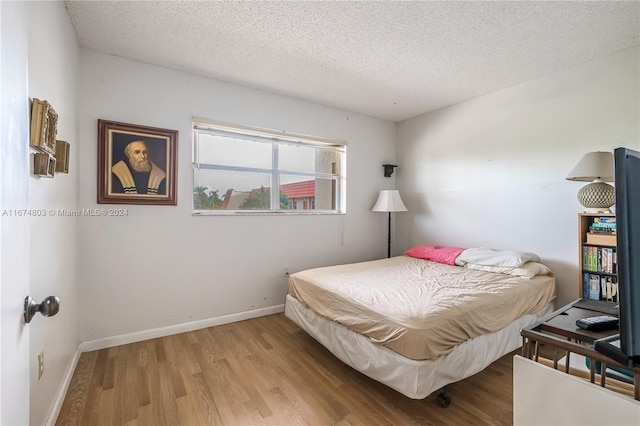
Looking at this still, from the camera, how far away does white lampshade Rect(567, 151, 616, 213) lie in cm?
213

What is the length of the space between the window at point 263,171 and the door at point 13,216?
6.61ft

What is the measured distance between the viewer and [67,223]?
1.97 m

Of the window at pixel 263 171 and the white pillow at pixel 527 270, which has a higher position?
the window at pixel 263 171

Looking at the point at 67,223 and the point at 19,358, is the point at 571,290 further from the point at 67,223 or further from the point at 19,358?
the point at 67,223

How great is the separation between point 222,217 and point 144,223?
69cm

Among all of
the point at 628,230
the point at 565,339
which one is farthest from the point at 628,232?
the point at 565,339

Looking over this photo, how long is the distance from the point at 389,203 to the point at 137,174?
2817 millimetres

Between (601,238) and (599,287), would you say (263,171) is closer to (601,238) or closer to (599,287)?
(601,238)

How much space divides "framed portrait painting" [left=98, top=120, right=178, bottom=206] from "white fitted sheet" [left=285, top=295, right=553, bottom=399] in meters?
1.81

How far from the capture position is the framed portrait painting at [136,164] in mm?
2393

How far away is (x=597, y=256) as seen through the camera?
2.28 metres

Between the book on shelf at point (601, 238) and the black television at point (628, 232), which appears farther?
the book on shelf at point (601, 238)

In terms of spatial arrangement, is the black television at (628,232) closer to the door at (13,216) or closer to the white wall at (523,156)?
the door at (13,216)

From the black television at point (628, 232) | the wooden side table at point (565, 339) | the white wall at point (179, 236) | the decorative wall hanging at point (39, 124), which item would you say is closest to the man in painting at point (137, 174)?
the white wall at point (179, 236)
